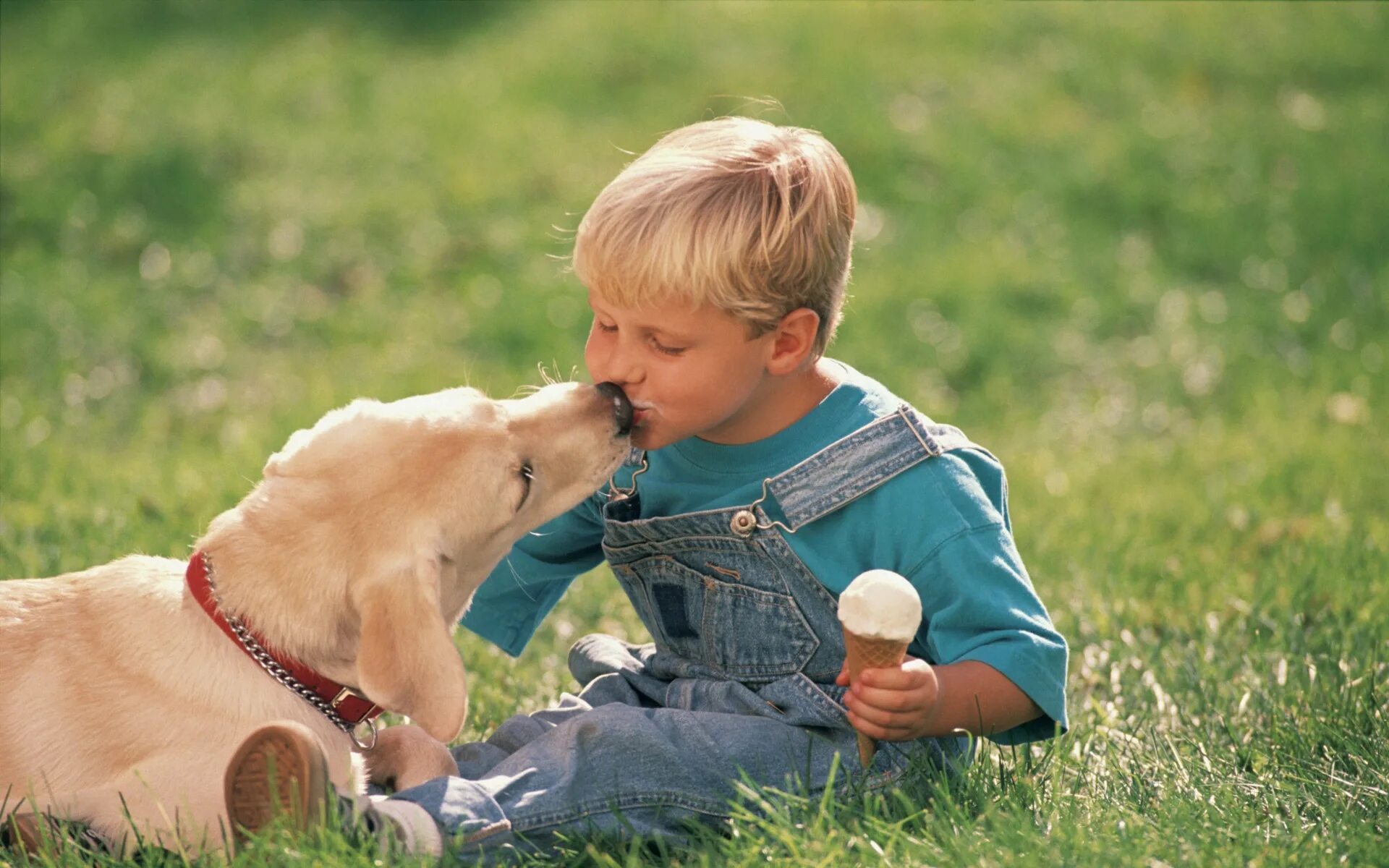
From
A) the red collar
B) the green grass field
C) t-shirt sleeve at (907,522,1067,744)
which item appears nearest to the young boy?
t-shirt sleeve at (907,522,1067,744)

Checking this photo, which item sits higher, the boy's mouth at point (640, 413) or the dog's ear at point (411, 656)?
the boy's mouth at point (640, 413)

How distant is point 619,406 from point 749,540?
449 mm

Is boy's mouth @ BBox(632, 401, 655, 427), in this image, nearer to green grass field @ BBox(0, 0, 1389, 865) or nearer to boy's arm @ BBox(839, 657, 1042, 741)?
boy's arm @ BBox(839, 657, 1042, 741)

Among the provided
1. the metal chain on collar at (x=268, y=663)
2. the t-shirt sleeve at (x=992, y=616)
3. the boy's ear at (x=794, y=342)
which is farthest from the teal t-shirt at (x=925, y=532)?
the metal chain on collar at (x=268, y=663)

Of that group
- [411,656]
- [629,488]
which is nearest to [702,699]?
[629,488]

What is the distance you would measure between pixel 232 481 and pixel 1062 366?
15.0ft

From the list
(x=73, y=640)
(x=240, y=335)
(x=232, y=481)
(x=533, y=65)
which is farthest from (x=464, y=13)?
(x=73, y=640)

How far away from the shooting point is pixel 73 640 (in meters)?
3.29

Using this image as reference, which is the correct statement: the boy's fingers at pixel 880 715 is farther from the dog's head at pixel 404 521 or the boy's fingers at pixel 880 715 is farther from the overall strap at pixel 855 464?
the dog's head at pixel 404 521

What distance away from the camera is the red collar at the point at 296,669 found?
3182 mm

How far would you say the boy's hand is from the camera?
3.00 m

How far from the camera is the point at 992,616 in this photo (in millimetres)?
3291

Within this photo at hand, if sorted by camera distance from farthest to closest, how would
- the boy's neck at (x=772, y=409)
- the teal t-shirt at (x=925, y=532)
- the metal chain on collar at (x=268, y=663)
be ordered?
the boy's neck at (x=772, y=409), the teal t-shirt at (x=925, y=532), the metal chain on collar at (x=268, y=663)

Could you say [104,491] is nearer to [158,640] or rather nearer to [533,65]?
[158,640]
